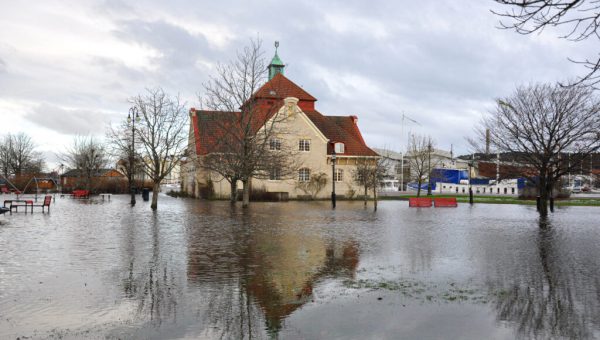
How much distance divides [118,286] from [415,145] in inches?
2565

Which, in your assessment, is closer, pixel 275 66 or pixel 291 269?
pixel 291 269

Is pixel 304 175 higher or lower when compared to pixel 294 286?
higher

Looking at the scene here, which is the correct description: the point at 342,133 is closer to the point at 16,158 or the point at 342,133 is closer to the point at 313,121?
the point at 313,121

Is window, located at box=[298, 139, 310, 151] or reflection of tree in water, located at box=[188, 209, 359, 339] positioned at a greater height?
window, located at box=[298, 139, 310, 151]

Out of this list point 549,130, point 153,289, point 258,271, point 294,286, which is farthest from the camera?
point 549,130

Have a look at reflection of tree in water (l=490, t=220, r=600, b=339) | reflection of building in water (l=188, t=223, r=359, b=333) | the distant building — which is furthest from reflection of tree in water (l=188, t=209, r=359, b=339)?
the distant building

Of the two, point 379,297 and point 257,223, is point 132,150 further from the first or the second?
point 379,297

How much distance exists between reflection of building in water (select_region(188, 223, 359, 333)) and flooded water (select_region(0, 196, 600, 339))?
0.04 m

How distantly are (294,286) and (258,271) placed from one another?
5.10ft

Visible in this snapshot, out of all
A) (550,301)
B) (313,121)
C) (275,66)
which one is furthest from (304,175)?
(550,301)

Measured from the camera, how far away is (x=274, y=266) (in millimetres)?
11383

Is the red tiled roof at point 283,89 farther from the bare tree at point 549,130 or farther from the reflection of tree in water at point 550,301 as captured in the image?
the reflection of tree in water at point 550,301

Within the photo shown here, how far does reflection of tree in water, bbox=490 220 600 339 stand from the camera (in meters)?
6.88

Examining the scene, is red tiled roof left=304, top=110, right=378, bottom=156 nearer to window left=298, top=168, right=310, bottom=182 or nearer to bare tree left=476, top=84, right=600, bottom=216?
window left=298, top=168, right=310, bottom=182
